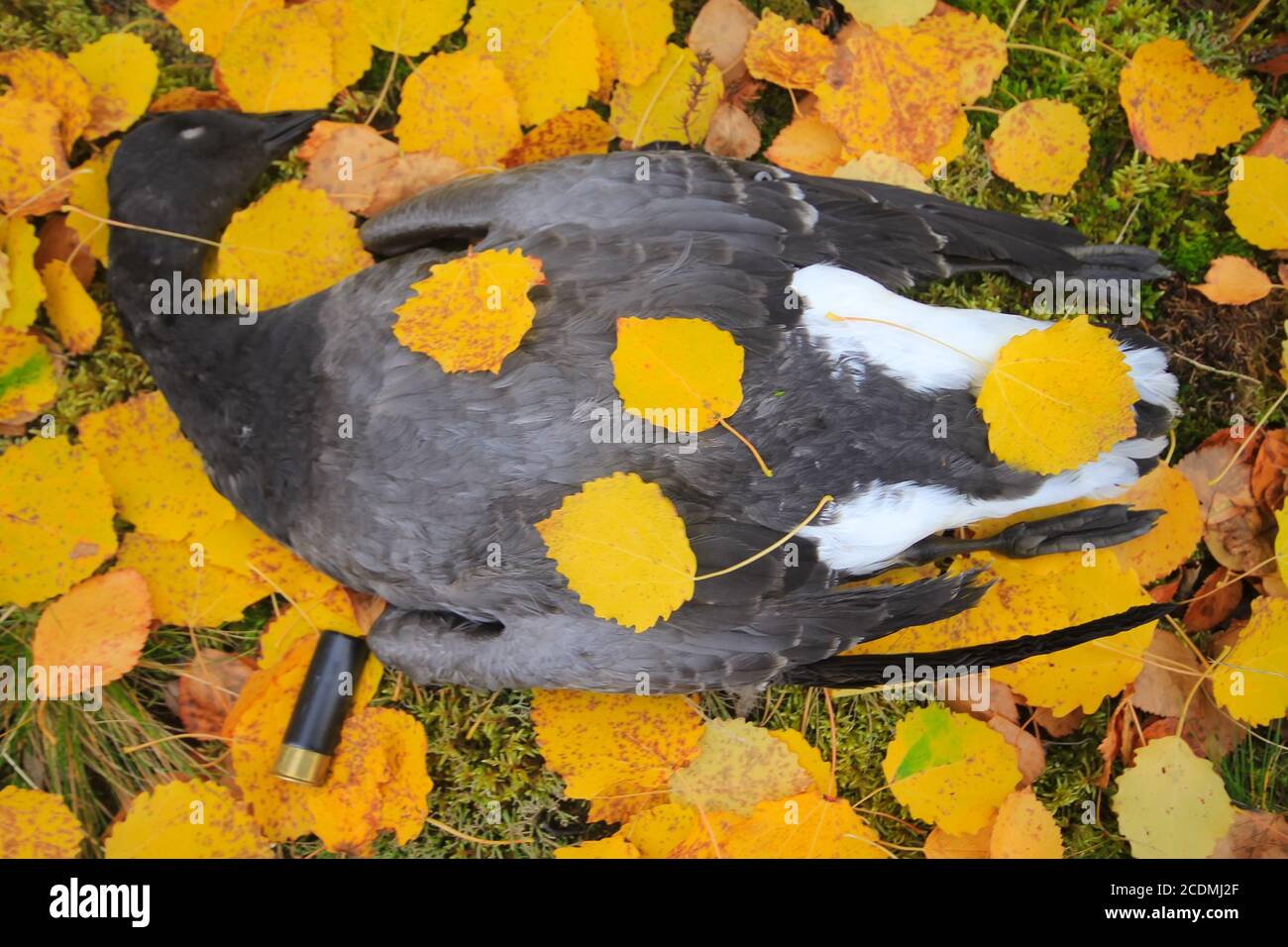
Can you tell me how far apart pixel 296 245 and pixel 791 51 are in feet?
4.69

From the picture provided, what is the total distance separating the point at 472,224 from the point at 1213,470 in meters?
2.12

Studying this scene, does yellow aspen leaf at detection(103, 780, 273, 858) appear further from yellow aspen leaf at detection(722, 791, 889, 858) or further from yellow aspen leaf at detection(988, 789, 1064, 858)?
yellow aspen leaf at detection(988, 789, 1064, 858)

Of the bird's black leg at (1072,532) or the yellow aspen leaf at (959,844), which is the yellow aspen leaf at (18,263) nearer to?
the bird's black leg at (1072,532)

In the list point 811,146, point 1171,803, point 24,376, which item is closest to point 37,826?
point 24,376

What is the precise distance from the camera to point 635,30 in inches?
105

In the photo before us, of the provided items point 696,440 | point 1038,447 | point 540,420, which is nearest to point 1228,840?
point 1038,447

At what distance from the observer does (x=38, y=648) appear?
8.68ft

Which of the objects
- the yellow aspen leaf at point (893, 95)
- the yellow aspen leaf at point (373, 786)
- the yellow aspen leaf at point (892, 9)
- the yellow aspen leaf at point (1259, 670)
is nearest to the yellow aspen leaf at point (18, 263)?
the yellow aspen leaf at point (373, 786)

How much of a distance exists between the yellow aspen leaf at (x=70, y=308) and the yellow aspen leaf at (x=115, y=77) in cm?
38

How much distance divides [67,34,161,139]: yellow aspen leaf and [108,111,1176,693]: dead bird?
704mm

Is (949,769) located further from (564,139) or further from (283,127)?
(283,127)

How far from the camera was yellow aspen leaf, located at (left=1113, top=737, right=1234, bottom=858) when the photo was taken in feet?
8.57

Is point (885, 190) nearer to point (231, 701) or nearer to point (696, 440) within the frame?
point (696, 440)
